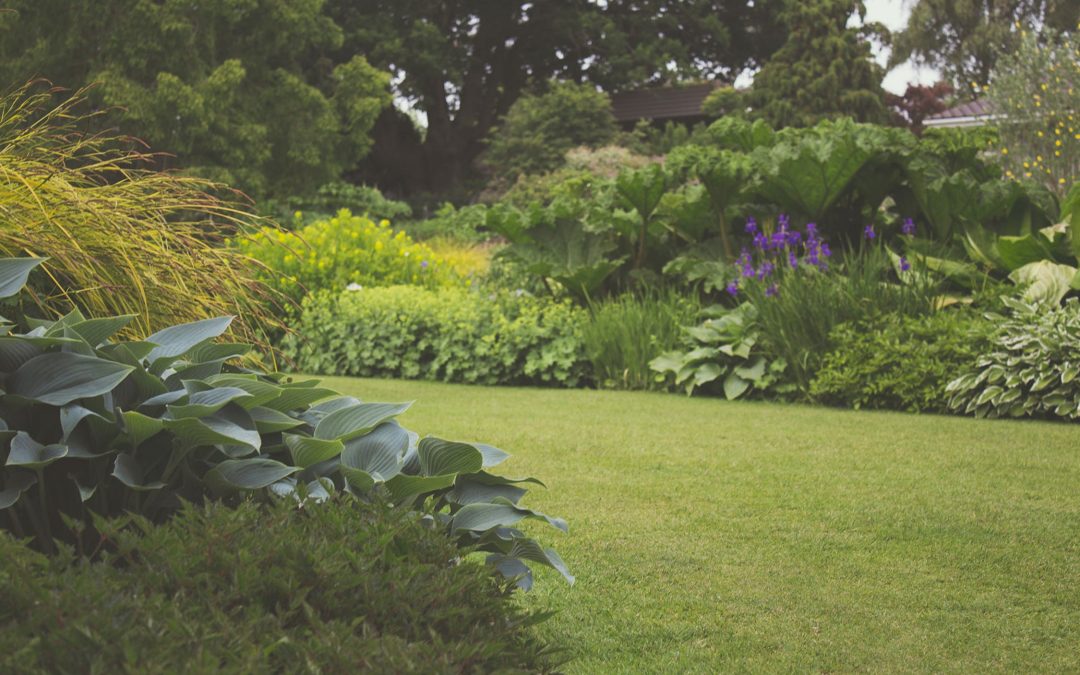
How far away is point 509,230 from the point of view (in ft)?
29.4

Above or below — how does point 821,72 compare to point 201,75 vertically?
above

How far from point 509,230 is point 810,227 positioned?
2.71 meters

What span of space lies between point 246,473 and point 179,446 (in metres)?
0.15

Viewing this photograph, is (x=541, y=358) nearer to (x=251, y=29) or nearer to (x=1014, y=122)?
(x=1014, y=122)

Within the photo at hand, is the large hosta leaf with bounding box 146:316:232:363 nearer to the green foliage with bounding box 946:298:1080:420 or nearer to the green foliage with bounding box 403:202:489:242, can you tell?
the green foliage with bounding box 946:298:1080:420

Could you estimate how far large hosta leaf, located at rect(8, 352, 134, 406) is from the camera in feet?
6.91

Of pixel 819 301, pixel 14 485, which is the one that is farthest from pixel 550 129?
pixel 14 485

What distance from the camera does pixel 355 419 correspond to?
2.49 m

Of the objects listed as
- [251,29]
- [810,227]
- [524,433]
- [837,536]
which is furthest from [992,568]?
[251,29]

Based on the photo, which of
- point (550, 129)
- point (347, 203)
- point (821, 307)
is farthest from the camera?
point (550, 129)

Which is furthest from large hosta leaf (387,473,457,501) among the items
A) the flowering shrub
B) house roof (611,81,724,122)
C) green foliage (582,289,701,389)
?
house roof (611,81,724,122)

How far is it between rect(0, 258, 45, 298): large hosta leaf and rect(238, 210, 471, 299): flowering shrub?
7.98m

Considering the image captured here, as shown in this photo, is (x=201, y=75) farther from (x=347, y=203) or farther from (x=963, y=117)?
(x=963, y=117)

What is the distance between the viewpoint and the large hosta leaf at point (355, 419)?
2.45 meters
